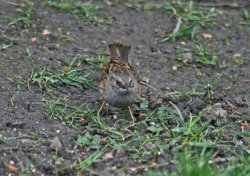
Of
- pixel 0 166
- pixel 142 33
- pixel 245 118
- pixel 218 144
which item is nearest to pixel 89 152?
pixel 0 166

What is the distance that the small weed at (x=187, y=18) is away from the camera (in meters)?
8.38

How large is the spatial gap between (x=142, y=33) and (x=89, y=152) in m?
3.02

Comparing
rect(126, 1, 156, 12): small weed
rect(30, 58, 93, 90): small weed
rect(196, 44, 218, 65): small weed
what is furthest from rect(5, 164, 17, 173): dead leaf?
rect(126, 1, 156, 12): small weed

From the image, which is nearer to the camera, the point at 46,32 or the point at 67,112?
the point at 67,112

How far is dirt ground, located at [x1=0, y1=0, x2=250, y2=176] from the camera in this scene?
5592 millimetres

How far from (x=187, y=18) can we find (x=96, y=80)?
2.08 meters

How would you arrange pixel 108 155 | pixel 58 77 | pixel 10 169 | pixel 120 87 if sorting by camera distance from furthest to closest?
pixel 58 77 → pixel 120 87 → pixel 108 155 → pixel 10 169

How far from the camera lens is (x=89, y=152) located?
224 inches

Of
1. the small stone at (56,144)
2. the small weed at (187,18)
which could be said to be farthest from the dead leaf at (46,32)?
the small stone at (56,144)

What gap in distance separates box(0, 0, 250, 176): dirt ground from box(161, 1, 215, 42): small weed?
0.28 feet

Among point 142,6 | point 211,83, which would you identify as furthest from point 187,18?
point 211,83

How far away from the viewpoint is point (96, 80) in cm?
714

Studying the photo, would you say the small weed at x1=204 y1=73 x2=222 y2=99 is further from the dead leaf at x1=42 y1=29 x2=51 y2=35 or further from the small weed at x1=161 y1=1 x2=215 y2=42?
the dead leaf at x1=42 y1=29 x2=51 y2=35

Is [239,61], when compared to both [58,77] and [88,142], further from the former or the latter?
[88,142]
